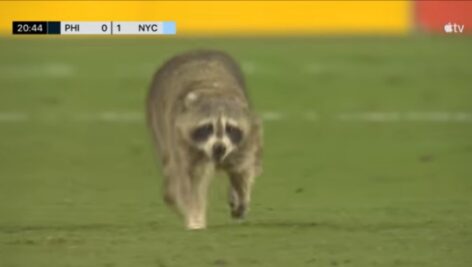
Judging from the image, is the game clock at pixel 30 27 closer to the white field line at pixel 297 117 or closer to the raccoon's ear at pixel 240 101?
the raccoon's ear at pixel 240 101

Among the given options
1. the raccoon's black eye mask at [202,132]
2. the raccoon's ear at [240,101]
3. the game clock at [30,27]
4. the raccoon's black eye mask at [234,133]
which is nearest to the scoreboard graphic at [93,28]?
the game clock at [30,27]

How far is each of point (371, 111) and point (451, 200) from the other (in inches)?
331

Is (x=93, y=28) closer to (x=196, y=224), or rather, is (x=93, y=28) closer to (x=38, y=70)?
(x=196, y=224)

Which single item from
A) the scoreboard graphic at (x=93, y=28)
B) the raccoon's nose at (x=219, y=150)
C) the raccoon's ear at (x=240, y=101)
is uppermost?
the scoreboard graphic at (x=93, y=28)

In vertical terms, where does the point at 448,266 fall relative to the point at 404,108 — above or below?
below

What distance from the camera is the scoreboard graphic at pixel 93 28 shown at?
53.9 ft

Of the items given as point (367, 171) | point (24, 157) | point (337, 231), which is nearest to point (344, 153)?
point (367, 171)

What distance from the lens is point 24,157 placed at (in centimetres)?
1902

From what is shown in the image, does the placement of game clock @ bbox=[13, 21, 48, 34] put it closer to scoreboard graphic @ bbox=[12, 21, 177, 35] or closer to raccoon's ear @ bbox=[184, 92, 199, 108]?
scoreboard graphic @ bbox=[12, 21, 177, 35]

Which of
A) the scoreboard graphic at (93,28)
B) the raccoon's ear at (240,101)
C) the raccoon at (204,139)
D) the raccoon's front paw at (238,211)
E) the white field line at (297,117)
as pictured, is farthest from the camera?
the white field line at (297,117)

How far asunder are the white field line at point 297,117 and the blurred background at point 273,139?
52 millimetres

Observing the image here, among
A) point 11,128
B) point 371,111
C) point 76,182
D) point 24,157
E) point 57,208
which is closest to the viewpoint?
point 57,208

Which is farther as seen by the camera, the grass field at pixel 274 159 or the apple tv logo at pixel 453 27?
the apple tv logo at pixel 453 27

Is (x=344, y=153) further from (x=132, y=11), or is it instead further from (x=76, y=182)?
(x=132, y=11)
